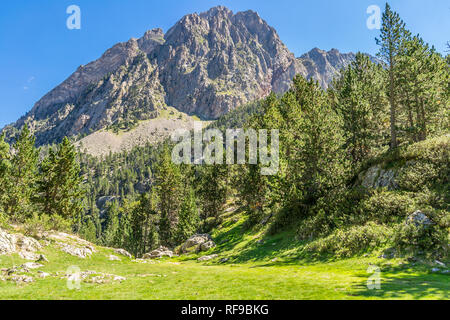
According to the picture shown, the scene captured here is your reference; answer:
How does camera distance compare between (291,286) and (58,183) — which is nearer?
(291,286)

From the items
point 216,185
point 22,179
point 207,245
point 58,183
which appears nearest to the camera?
point 22,179

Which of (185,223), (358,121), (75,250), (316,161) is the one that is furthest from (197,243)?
(358,121)

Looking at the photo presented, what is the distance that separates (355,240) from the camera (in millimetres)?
20797

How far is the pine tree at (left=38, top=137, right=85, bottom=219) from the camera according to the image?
38344 mm

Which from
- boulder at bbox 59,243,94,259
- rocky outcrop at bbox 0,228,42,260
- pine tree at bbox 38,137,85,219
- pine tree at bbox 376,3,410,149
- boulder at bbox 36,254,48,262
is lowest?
boulder at bbox 59,243,94,259

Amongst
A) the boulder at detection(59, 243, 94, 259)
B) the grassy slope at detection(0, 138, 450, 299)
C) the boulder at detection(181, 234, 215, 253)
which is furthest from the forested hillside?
the boulder at detection(181, 234, 215, 253)

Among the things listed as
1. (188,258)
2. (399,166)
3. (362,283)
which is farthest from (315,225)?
(188,258)

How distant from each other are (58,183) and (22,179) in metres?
5.16

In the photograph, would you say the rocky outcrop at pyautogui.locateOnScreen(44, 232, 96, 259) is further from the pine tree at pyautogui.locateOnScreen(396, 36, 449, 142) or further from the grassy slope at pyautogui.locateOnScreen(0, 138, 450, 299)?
the pine tree at pyautogui.locateOnScreen(396, 36, 449, 142)

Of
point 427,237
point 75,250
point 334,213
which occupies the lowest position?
point 75,250

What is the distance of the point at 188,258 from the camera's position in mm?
41031

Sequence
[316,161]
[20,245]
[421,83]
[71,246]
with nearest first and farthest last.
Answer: [20,245], [71,246], [316,161], [421,83]

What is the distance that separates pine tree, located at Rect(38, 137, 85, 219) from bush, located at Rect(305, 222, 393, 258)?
38167 millimetres

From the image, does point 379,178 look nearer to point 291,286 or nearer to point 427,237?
point 427,237
